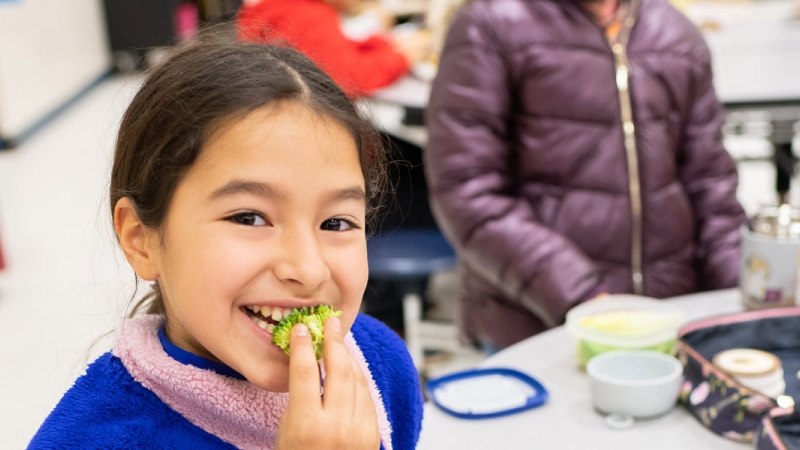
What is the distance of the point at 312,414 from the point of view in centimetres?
75

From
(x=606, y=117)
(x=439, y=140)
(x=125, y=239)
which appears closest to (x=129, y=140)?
(x=125, y=239)

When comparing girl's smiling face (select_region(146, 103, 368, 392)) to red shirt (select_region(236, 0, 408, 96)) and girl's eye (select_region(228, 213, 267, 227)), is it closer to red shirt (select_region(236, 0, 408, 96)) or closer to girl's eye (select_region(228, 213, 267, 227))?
girl's eye (select_region(228, 213, 267, 227))

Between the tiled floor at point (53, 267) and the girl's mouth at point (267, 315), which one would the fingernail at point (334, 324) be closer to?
the girl's mouth at point (267, 315)

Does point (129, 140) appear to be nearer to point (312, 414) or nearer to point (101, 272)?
point (312, 414)

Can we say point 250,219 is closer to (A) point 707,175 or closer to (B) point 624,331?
(B) point 624,331

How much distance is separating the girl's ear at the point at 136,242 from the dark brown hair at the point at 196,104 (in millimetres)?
13

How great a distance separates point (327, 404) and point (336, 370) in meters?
0.04

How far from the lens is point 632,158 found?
1844mm

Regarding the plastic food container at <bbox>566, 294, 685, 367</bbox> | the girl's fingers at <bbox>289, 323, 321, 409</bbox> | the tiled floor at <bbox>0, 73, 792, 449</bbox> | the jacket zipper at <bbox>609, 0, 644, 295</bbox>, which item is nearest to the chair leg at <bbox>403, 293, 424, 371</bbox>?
the tiled floor at <bbox>0, 73, 792, 449</bbox>

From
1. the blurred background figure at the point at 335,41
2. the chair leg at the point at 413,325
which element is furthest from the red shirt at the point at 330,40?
the chair leg at the point at 413,325

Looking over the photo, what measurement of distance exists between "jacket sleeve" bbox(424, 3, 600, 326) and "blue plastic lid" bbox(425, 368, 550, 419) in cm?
45

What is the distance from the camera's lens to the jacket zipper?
6.06ft

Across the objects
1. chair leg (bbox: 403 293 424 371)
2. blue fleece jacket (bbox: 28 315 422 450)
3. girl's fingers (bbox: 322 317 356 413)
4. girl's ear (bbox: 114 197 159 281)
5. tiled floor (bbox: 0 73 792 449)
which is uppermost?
girl's ear (bbox: 114 197 159 281)

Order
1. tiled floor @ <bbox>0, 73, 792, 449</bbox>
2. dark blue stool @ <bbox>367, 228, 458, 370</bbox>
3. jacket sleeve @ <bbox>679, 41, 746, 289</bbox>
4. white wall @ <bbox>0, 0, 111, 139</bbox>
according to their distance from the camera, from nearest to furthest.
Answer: jacket sleeve @ <bbox>679, 41, 746, 289</bbox> < dark blue stool @ <bbox>367, 228, 458, 370</bbox> < tiled floor @ <bbox>0, 73, 792, 449</bbox> < white wall @ <bbox>0, 0, 111, 139</bbox>
